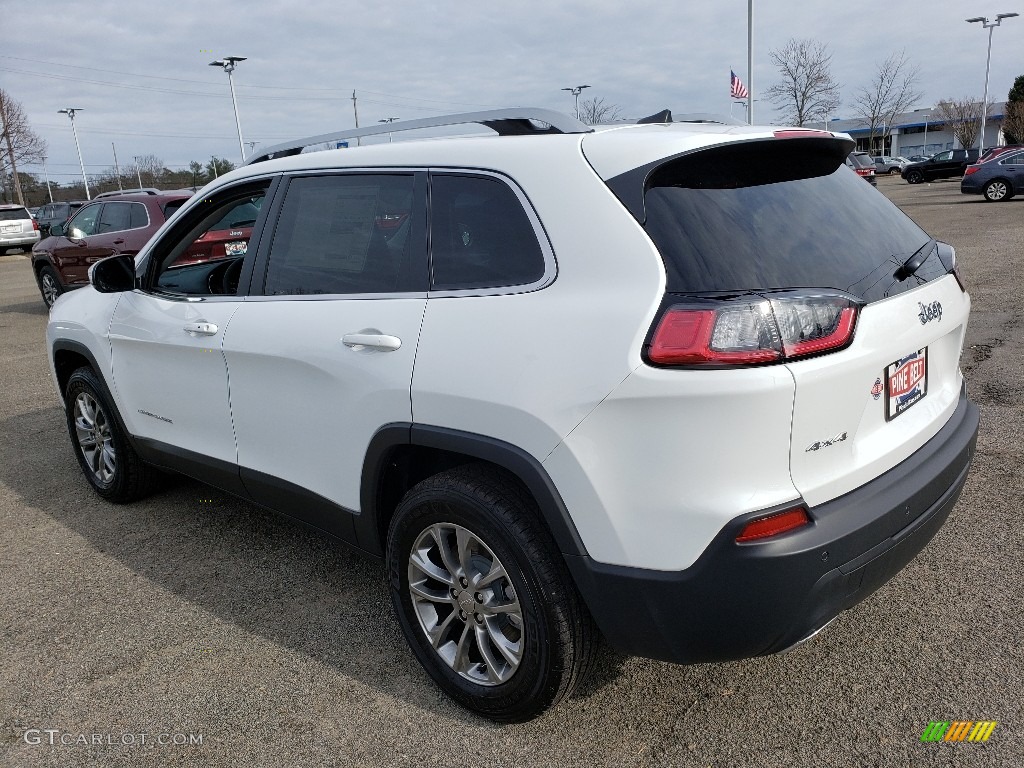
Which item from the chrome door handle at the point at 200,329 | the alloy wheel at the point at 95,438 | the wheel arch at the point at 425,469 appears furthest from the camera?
the alloy wheel at the point at 95,438

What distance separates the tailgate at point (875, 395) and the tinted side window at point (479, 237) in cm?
82

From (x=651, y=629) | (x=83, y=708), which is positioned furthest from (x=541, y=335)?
(x=83, y=708)

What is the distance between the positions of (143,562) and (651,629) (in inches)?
105

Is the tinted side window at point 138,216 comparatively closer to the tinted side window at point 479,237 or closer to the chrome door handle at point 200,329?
the chrome door handle at point 200,329

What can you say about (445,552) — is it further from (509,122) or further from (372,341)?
(509,122)

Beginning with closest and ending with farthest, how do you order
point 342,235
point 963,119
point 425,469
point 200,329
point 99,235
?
point 425,469 → point 342,235 → point 200,329 → point 99,235 → point 963,119

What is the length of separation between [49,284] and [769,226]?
12.8m

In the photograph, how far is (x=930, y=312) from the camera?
2.40 metres

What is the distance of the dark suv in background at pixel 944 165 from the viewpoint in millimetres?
37250

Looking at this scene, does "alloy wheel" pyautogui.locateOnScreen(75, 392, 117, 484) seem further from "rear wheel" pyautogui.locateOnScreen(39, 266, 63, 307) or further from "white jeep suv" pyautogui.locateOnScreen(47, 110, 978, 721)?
"rear wheel" pyautogui.locateOnScreen(39, 266, 63, 307)

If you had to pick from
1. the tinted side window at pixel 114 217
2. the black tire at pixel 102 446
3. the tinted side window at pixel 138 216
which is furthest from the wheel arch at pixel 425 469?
the tinted side window at pixel 114 217

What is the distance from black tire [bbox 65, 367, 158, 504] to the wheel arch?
2046 mm

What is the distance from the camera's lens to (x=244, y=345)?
309cm

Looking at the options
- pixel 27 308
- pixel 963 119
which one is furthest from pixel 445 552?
pixel 963 119
